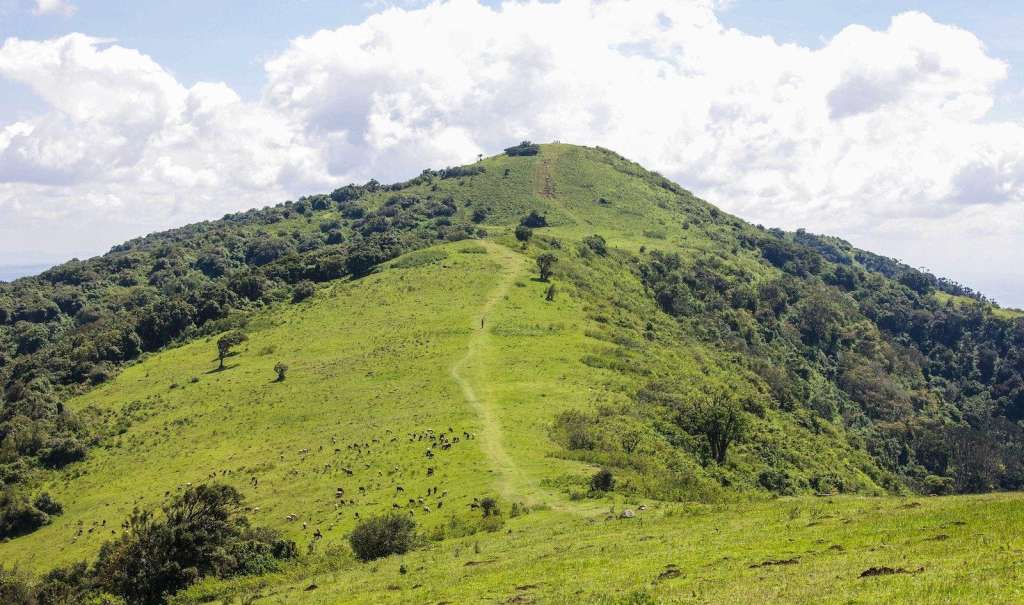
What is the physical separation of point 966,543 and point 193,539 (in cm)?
3277

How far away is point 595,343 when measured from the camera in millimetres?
83625

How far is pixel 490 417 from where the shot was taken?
57.0 m

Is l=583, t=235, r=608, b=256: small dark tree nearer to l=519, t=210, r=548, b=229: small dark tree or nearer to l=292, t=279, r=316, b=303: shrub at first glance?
l=519, t=210, r=548, b=229: small dark tree

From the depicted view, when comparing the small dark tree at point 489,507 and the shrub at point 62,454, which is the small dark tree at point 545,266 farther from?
the small dark tree at point 489,507

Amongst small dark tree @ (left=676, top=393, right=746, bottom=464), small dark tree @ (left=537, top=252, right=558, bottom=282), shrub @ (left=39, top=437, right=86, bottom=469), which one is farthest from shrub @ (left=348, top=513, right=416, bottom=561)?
small dark tree @ (left=537, top=252, right=558, bottom=282)

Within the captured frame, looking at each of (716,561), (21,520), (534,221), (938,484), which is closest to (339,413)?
(21,520)

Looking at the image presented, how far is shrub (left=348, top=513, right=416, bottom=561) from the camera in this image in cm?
3559

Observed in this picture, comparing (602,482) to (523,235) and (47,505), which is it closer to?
(47,505)

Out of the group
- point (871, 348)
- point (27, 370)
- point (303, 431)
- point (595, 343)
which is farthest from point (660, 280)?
point (27, 370)

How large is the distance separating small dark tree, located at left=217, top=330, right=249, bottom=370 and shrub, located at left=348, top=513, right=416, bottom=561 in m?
55.9

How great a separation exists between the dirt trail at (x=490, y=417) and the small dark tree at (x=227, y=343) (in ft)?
104

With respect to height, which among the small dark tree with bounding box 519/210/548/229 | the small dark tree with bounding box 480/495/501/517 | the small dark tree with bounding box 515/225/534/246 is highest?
the small dark tree with bounding box 519/210/548/229

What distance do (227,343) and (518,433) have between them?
51.6 metres

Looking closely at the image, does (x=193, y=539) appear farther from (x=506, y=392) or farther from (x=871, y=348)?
(x=871, y=348)
